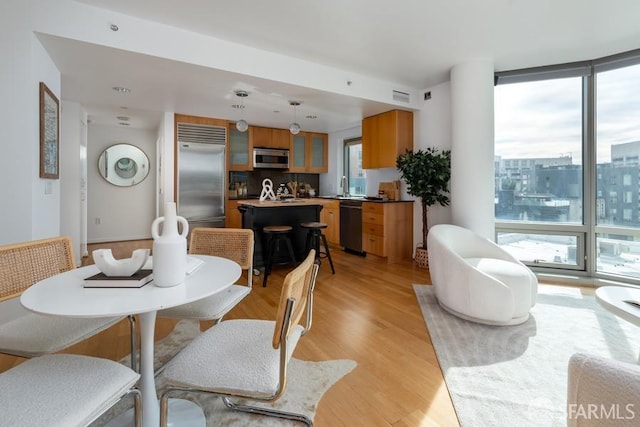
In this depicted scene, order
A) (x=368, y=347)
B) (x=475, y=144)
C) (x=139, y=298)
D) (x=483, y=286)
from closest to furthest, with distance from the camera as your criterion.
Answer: (x=139, y=298), (x=368, y=347), (x=483, y=286), (x=475, y=144)

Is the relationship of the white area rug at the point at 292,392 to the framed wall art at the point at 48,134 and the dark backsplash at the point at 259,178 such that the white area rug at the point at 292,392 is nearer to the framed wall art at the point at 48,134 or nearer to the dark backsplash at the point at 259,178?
the framed wall art at the point at 48,134

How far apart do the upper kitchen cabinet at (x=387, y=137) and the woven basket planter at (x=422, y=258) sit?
4.39ft

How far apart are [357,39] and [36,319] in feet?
10.8

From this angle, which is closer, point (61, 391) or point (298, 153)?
point (61, 391)

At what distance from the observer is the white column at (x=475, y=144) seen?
3.67 metres

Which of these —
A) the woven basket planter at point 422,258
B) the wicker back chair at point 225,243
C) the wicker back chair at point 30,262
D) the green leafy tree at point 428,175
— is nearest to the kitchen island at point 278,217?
the green leafy tree at point 428,175

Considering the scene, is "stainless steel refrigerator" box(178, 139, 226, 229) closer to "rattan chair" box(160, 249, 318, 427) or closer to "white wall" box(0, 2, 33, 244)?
"white wall" box(0, 2, 33, 244)

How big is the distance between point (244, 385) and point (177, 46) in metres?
2.99

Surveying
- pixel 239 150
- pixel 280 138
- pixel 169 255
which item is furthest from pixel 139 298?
pixel 280 138

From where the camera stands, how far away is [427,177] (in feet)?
13.6

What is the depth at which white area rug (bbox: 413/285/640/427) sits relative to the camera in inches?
60.1

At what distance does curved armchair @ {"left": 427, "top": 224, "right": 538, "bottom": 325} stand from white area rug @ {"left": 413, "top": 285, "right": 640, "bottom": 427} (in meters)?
0.09

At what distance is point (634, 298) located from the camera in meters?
1.77

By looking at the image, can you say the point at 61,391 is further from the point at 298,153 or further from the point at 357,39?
the point at 298,153
